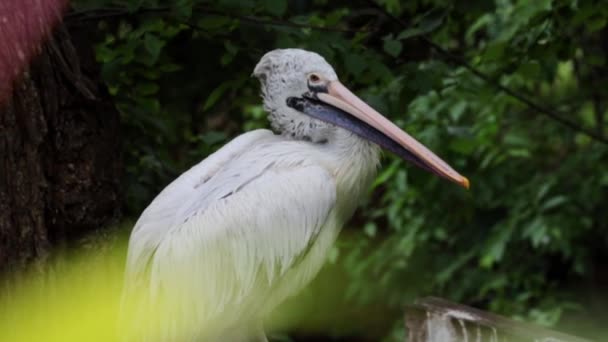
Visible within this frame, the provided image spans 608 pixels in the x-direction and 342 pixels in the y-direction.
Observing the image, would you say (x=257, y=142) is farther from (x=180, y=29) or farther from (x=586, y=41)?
(x=586, y=41)

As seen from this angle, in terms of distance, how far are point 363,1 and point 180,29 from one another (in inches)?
31.8

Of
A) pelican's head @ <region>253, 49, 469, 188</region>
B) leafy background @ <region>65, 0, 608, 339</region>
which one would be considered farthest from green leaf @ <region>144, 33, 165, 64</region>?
pelican's head @ <region>253, 49, 469, 188</region>

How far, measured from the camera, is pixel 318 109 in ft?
10.3

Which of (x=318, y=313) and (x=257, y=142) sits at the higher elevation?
(x=257, y=142)

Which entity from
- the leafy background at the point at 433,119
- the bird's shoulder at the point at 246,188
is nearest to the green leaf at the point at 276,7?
the leafy background at the point at 433,119

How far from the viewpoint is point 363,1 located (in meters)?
4.39

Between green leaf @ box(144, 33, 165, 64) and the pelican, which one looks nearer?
the pelican

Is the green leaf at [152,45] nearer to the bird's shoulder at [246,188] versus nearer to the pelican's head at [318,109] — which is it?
the pelican's head at [318,109]

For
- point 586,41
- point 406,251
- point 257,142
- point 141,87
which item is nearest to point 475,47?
point 586,41

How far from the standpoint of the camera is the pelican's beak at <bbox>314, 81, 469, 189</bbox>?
10.1ft

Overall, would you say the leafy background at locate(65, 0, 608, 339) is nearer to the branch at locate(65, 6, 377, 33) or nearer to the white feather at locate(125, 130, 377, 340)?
the branch at locate(65, 6, 377, 33)

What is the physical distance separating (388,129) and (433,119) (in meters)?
1.46

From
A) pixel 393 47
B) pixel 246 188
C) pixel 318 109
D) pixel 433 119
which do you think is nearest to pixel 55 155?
pixel 246 188

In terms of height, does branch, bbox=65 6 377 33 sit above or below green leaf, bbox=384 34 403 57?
above
